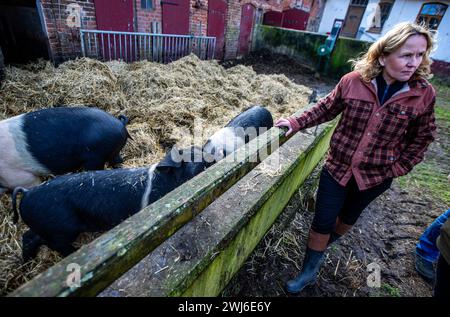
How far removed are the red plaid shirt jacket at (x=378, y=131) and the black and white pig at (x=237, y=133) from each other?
1.46 m

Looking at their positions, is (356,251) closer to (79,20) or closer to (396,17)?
(79,20)

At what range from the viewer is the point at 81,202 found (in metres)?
2.09

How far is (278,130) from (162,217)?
1434 mm

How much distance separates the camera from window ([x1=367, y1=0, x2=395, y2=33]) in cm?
1759

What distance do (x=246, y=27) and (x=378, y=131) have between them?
12.7m

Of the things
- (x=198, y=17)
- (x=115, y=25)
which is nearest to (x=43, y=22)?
(x=115, y=25)

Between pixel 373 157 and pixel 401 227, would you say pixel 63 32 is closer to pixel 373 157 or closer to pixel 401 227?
pixel 373 157

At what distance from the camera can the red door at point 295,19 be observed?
55.2 ft

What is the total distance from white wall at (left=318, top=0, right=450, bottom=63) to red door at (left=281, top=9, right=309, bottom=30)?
3497 mm

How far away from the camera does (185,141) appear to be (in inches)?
157

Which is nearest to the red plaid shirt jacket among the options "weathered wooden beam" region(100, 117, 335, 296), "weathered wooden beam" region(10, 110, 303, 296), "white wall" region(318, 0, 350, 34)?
"weathered wooden beam" region(100, 117, 335, 296)

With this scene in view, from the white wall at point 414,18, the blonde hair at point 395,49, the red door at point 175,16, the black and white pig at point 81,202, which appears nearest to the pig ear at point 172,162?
the black and white pig at point 81,202

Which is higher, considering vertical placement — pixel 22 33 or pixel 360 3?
pixel 360 3

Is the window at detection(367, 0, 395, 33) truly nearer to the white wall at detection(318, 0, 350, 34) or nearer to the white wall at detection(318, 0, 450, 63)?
the white wall at detection(318, 0, 450, 63)
